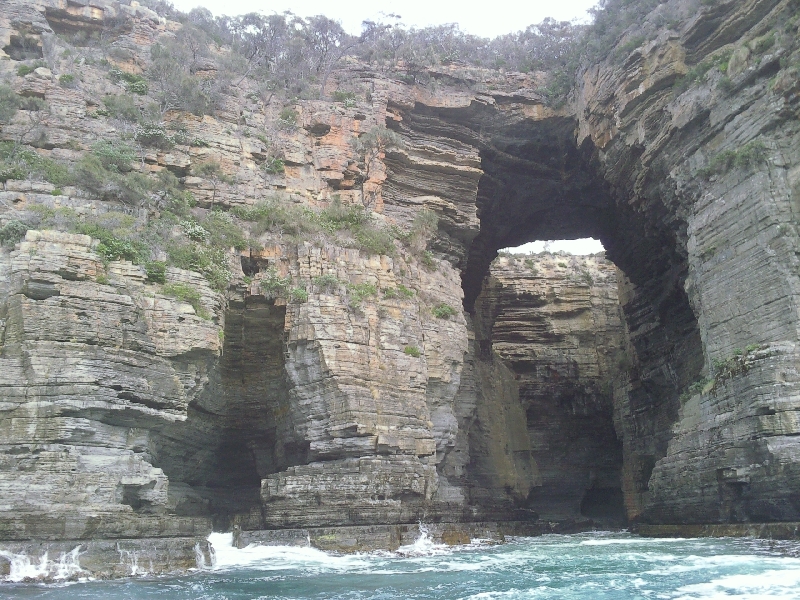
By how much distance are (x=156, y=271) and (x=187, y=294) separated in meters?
0.94

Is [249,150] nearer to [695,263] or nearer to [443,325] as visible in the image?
[443,325]

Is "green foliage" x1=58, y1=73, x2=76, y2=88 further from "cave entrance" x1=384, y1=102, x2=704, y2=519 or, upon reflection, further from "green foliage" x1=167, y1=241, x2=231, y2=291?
"cave entrance" x1=384, y1=102, x2=704, y2=519

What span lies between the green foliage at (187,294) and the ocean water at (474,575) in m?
5.71

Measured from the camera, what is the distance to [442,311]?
23.5 m

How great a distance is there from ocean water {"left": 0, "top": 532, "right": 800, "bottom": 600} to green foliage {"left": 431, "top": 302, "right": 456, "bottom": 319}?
Answer: 7799 millimetres

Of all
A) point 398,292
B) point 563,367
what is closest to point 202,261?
point 398,292

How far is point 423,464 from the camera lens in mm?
19219

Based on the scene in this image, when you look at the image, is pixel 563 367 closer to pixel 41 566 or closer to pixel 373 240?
pixel 373 240

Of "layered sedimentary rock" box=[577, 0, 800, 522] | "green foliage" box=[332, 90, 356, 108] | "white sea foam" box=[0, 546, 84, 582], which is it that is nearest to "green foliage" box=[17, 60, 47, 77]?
"green foliage" box=[332, 90, 356, 108]

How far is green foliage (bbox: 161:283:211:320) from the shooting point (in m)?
17.4

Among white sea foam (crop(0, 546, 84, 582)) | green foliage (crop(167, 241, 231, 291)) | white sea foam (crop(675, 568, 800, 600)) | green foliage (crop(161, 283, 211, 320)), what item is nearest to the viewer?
white sea foam (crop(675, 568, 800, 600))

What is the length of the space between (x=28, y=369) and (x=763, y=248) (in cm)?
1767

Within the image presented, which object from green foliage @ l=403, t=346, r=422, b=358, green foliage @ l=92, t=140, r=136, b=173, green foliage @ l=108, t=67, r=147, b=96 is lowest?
green foliage @ l=403, t=346, r=422, b=358

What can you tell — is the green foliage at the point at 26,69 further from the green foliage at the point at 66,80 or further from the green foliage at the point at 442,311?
the green foliage at the point at 442,311
